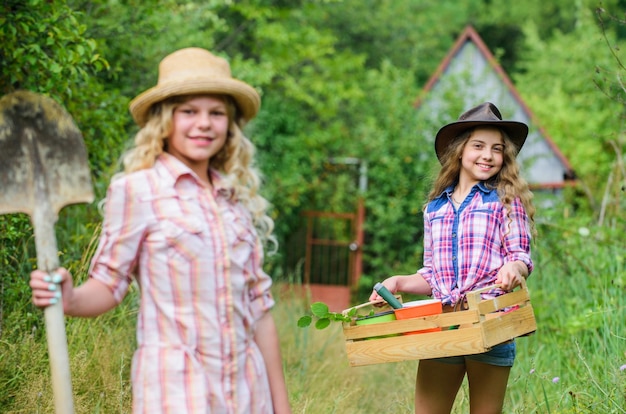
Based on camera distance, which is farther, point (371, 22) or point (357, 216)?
point (371, 22)

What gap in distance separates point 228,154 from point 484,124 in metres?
1.37

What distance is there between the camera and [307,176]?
13.3 m

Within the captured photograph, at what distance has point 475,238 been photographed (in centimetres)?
329

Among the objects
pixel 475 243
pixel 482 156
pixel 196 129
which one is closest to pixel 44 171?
pixel 196 129

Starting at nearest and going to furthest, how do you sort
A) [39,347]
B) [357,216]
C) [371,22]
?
[39,347]
[357,216]
[371,22]

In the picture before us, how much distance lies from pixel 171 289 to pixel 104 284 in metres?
0.19

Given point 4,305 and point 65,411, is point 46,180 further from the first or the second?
point 4,305

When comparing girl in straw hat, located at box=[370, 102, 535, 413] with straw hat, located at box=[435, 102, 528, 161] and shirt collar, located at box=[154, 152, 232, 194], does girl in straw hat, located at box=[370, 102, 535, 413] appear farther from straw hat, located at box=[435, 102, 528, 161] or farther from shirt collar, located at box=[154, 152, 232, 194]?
shirt collar, located at box=[154, 152, 232, 194]

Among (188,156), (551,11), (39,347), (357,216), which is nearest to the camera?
(188,156)

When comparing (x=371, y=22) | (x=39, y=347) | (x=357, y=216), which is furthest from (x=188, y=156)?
(x=371, y=22)

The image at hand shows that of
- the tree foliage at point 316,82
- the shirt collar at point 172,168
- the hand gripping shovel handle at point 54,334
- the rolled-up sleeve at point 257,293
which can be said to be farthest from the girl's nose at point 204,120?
the tree foliage at point 316,82

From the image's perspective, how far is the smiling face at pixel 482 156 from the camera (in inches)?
134

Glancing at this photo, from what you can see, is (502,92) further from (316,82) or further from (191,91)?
(191,91)

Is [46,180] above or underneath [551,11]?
underneath
